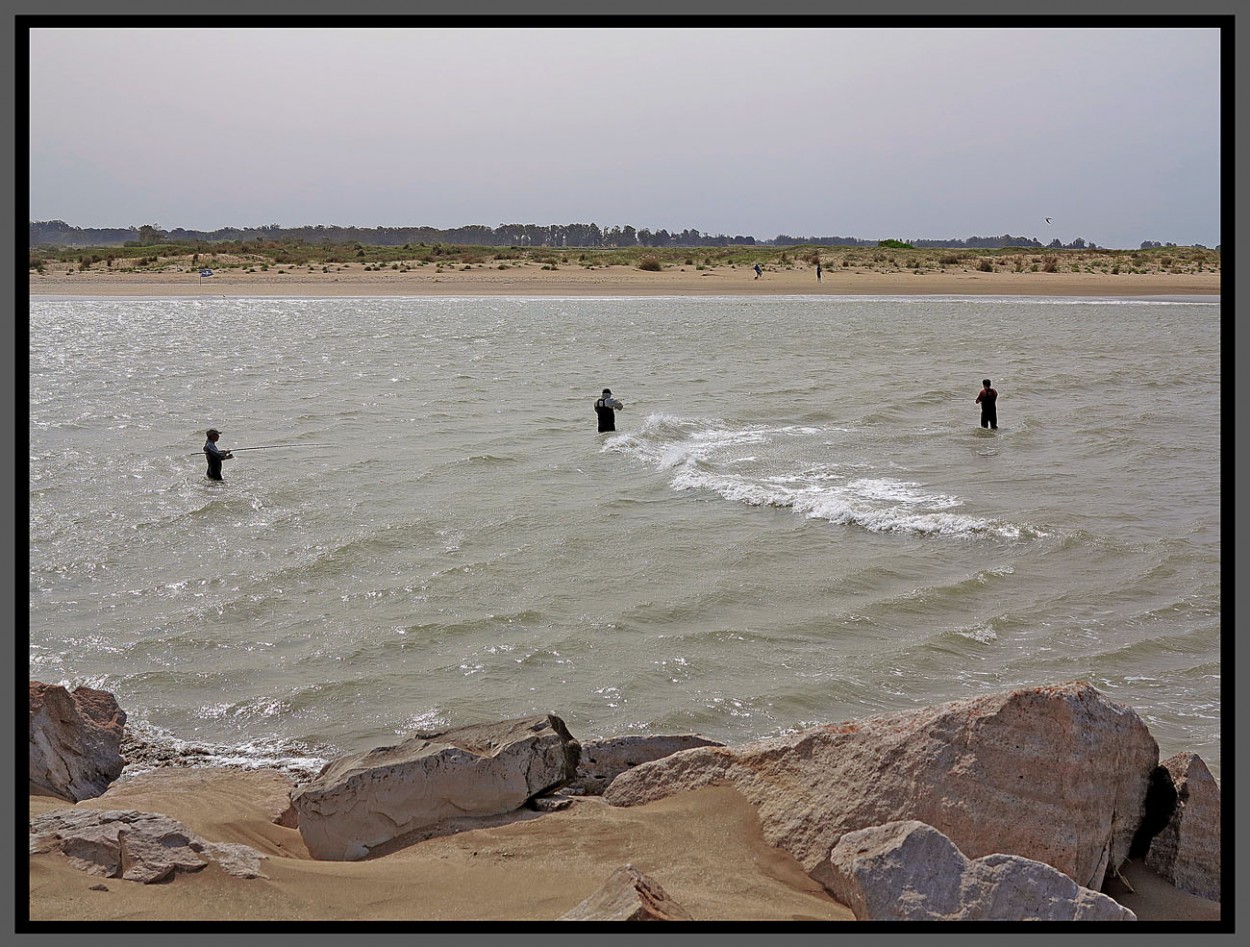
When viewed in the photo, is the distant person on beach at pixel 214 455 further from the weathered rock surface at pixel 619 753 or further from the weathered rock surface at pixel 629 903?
the weathered rock surface at pixel 629 903

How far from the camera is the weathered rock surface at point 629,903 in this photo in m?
3.59

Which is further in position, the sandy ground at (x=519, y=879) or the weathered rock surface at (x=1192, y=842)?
the weathered rock surface at (x=1192, y=842)

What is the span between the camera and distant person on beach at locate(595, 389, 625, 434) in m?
18.2

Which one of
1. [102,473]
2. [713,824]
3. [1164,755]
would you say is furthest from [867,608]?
[102,473]

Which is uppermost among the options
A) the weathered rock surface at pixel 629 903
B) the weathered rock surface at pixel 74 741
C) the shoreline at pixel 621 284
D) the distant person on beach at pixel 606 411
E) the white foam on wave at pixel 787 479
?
the shoreline at pixel 621 284

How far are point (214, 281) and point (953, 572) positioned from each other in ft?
181

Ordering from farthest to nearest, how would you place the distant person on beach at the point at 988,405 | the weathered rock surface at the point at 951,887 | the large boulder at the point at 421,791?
the distant person on beach at the point at 988,405 < the large boulder at the point at 421,791 < the weathered rock surface at the point at 951,887

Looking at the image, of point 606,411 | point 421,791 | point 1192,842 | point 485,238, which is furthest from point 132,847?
point 485,238

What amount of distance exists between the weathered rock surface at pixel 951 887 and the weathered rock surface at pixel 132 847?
8.00 ft

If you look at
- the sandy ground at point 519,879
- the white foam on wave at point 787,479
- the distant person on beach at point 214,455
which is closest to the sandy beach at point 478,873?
the sandy ground at point 519,879

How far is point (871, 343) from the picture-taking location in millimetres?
32812

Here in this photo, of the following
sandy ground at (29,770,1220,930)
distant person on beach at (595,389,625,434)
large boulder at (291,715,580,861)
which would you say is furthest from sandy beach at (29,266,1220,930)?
distant person on beach at (595,389,625,434)

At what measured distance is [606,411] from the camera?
18453 millimetres

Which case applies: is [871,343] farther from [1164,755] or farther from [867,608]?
[1164,755]
